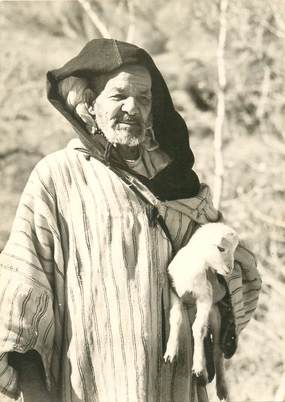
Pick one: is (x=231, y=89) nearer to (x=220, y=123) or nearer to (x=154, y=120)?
(x=220, y=123)

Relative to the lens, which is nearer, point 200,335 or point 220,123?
point 200,335

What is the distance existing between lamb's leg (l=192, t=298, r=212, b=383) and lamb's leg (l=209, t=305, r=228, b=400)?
0.06 meters

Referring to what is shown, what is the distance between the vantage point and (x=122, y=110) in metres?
4.59

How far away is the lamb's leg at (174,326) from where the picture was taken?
4.33 m

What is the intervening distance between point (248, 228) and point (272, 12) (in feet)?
3.45

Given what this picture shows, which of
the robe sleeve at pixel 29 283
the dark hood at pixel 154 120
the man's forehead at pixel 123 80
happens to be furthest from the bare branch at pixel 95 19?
the robe sleeve at pixel 29 283

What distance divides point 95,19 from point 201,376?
1724mm

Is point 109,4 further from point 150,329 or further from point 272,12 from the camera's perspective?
point 150,329

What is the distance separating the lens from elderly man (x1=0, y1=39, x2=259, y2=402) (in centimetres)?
427

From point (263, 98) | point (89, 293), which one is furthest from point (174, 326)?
point (263, 98)

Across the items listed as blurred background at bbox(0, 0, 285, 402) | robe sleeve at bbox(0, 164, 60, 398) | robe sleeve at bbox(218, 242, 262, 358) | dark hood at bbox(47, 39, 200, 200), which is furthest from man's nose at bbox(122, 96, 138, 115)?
robe sleeve at bbox(218, 242, 262, 358)

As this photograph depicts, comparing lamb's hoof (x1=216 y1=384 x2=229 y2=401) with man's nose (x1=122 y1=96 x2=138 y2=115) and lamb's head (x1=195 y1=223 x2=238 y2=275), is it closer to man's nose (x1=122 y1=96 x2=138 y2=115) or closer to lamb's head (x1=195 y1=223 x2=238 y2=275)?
lamb's head (x1=195 y1=223 x2=238 y2=275)

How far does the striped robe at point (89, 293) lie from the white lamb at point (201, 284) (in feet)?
0.16

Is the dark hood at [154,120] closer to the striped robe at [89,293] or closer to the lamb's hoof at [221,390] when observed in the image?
the striped robe at [89,293]
